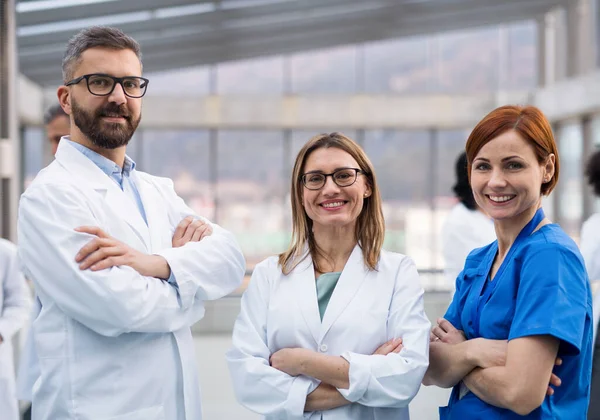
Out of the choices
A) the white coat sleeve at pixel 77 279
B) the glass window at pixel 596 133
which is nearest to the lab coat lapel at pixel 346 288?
the white coat sleeve at pixel 77 279

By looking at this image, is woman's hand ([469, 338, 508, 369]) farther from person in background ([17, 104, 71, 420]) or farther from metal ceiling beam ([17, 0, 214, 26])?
metal ceiling beam ([17, 0, 214, 26])

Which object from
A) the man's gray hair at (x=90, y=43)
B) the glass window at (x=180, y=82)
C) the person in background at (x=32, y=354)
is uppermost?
the glass window at (x=180, y=82)

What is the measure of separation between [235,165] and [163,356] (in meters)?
9.36

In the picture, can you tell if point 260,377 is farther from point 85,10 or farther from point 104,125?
point 85,10

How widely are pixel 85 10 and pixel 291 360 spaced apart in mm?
5940

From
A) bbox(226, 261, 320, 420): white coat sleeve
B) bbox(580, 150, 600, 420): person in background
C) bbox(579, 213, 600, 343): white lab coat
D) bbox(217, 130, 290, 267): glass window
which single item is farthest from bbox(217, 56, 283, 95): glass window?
bbox(226, 261, 320, 420): white coat sleeve

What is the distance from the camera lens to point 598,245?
351 cm

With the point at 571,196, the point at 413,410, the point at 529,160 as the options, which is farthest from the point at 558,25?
the point at 529,160

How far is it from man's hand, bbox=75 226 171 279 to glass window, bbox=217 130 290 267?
918cm

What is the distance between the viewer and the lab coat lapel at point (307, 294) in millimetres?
1993

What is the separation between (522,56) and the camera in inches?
449

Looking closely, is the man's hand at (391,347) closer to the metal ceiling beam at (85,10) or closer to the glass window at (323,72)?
the metal ceiling beam at (85,10)

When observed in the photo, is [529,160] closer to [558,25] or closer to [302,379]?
[302,379]

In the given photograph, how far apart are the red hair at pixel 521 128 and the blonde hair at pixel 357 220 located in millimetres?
409
